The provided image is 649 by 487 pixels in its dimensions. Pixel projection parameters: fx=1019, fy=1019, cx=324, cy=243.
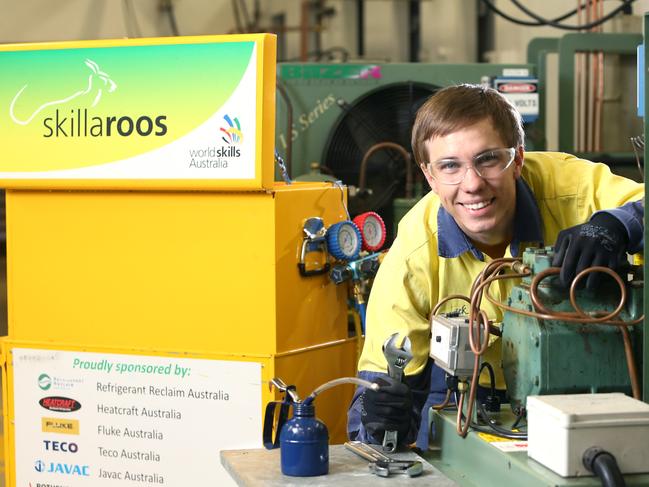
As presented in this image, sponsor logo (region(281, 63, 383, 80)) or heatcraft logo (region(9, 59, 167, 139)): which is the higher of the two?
sponsor logo (region(281, 63, 383, 80))

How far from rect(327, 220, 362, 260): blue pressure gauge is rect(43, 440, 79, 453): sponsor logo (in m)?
0.83

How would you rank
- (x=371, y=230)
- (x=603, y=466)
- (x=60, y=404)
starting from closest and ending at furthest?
(x=603, y=466)
(x=60, y=404)
(x=371, y=230)

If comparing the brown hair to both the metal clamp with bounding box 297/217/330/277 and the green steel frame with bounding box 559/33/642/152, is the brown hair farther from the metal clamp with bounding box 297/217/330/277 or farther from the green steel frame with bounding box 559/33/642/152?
the green steel frame with bounding box 559/33/642/152

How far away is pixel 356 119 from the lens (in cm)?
387

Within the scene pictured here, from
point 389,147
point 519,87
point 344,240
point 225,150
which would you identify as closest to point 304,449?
point 225,150

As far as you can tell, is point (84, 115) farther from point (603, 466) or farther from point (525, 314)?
point (603, 466)

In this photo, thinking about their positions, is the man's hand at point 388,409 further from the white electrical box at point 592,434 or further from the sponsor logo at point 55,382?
the sponsor logo at point 55,382

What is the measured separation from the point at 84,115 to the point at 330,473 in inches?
51.6

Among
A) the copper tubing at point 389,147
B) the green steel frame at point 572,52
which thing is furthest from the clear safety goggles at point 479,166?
the green steel frame at point 572,52

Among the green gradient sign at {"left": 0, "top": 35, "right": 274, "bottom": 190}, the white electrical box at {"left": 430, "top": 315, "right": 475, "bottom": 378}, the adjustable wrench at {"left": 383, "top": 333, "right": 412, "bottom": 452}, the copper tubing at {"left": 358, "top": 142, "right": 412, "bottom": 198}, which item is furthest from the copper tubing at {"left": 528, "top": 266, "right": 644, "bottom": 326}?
the copper tubing at {"left": 358, "top": 142, "right": 412, "bottom": 198}

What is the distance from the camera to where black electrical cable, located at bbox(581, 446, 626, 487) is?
129cm

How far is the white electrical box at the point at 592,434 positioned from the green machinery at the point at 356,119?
2.50 meters

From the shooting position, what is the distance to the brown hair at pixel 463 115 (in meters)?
1.88

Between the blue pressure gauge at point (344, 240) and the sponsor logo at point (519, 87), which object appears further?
the sponsor logo at point (519, 87)
